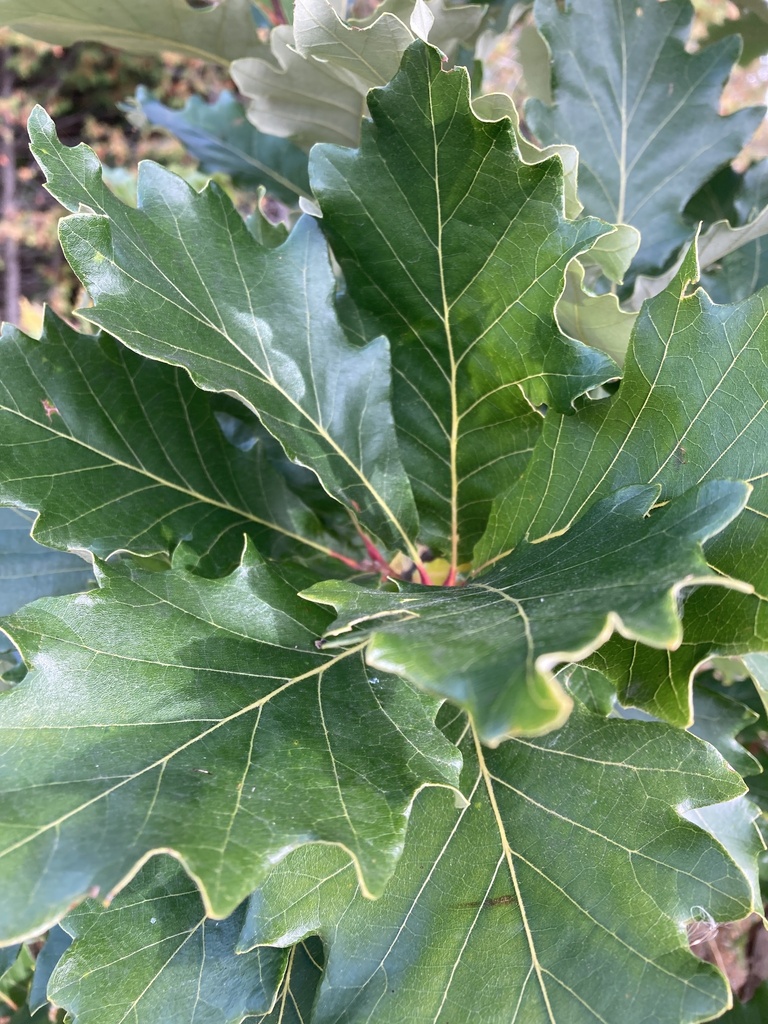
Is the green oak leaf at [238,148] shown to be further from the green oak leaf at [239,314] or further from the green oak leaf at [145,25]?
the green oak leaf at [239,314]

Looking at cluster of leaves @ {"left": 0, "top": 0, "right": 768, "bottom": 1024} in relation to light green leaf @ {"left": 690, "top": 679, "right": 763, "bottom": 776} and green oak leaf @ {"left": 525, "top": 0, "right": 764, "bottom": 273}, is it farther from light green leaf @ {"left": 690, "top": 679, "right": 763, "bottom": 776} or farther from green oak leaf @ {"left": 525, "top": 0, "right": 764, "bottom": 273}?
green oak leaf @ {"left": 525, "top": 0, "right": 764, "bottom": 273}


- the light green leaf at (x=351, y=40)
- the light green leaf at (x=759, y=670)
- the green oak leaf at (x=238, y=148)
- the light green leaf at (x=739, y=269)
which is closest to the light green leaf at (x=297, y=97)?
the light green leaf at (x=351, y=40)

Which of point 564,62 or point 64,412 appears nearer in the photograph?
point 64,412

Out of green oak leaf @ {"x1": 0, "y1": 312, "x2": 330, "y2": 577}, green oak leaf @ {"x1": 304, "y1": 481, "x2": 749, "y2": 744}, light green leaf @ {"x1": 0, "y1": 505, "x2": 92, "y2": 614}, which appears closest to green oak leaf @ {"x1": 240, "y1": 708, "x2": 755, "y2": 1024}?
green oak leaf @ {"x1": 304, "y1": 481, "x2": 749, "y2": 744}

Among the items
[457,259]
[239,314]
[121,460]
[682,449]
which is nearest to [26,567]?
[121,460]

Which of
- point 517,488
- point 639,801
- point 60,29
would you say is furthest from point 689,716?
point 60,29

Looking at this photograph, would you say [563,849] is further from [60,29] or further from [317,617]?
[60,29]

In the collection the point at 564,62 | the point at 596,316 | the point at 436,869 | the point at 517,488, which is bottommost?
the point at 436,869
